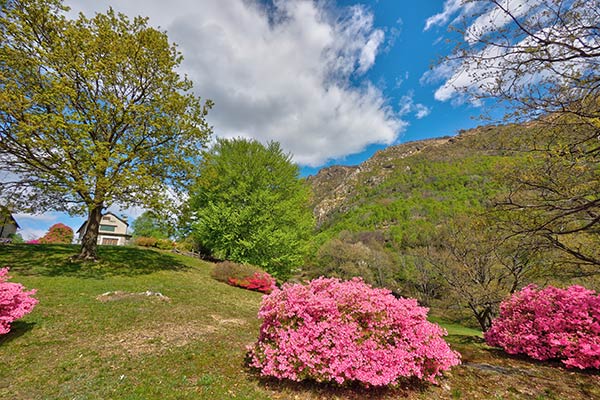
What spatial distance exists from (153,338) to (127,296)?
3.49 meters

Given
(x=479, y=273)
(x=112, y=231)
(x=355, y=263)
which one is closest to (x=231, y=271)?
(x=479, y=273)

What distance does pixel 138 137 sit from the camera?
42.4 ft

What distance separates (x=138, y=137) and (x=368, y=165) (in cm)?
10183

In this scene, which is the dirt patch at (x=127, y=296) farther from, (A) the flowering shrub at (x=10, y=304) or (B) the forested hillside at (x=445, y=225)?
(B) the forested hillside at (x=445, y=225)

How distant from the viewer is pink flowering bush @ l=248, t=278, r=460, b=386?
4.21 metres

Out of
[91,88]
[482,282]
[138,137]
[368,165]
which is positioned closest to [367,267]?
[482,282]

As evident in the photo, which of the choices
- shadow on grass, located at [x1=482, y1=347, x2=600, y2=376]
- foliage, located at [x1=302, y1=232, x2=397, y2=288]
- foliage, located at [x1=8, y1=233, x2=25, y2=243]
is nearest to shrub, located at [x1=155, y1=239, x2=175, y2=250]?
foliage, located at [x1=8, y1=233, x2=25, y2=243]

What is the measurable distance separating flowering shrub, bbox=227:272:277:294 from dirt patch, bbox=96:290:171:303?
223 inches

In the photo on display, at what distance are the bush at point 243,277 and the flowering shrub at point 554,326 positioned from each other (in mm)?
10838

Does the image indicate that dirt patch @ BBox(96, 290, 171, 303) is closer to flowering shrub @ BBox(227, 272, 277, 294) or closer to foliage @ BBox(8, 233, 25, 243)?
flowering shrub @ BBox(227, 272, 277, 294)

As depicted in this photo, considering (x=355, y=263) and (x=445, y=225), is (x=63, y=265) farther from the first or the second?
(x=355, y=263)

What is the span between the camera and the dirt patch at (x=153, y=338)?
559cm

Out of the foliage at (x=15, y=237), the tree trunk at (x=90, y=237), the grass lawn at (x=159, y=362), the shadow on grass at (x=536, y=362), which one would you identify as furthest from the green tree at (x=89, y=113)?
the foliage at (x=15, y=237)

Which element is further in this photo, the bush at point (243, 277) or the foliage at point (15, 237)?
the foliage at point (15, 237)
